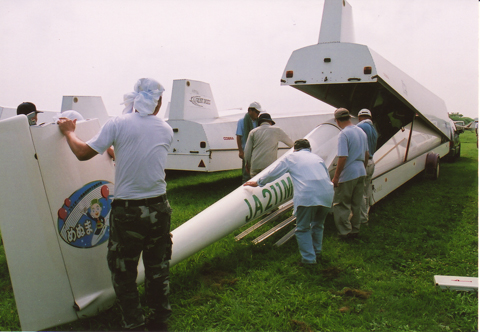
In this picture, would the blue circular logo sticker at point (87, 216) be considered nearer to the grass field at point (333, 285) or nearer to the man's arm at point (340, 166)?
the grass field at point (333, 285)

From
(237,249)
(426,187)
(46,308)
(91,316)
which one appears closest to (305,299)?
(237,249)

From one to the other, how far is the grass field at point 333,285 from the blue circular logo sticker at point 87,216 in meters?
0.69

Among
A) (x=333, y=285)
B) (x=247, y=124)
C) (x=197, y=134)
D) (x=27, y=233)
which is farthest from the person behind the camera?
(x=197, y=134)

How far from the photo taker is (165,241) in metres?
2.83

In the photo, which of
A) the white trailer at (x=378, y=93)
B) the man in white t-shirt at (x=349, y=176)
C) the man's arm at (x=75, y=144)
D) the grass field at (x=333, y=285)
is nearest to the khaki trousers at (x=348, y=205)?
the man in white t-shirt at (x=349, y=176)

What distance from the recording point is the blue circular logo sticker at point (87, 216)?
8.68 feet

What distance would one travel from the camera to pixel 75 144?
100 inches

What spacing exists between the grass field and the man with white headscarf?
0.54m

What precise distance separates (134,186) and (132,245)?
0.44m

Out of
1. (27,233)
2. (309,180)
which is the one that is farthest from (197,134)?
(27,233)

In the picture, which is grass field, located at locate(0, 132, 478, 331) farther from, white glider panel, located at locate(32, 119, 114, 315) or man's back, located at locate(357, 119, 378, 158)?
man's back, located at locate(357, 119, 378, 158)

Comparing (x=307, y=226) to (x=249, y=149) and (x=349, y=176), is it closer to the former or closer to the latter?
(x=349, y=176)

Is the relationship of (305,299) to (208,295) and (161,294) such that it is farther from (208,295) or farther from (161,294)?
(161,294)

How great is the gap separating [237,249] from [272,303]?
1.30 meters
